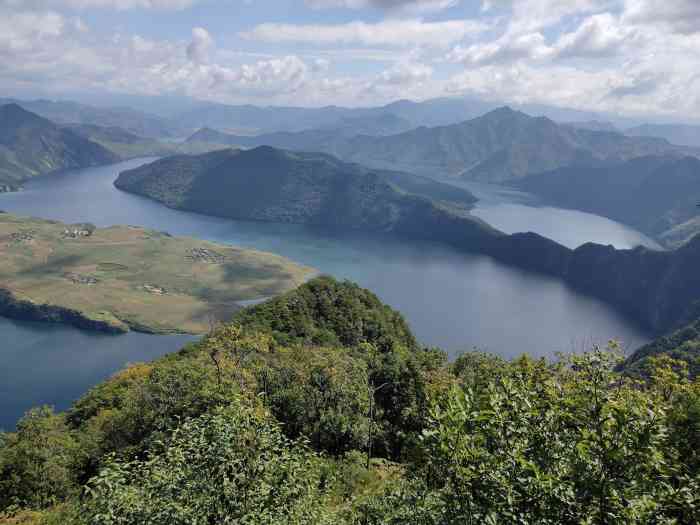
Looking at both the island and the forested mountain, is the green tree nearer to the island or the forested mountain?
the forested mountain

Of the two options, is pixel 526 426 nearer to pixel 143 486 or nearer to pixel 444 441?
pixel 444 441

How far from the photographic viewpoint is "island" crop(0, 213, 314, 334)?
135125 millimetres

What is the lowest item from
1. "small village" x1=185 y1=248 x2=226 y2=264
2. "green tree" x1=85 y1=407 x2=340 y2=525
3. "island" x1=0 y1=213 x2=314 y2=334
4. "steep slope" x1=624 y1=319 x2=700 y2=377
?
"island" x1=0 y1=213 x2=314 y2=334

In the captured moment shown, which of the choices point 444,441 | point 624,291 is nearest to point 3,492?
point 444,441

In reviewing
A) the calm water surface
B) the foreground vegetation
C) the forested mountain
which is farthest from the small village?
the foreground vegetation

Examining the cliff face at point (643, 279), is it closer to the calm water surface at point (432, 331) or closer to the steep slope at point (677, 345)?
the calm water surface at point (432, 331)

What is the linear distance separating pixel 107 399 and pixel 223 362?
51.2 ft

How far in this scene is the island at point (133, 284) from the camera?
135 meters

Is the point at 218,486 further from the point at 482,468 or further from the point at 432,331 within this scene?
the point at 432,331

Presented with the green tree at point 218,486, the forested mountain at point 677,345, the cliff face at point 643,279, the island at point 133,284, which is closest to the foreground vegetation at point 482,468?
the green tree at point 218,486

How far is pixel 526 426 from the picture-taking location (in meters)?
11.1

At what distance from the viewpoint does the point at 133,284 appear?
161875mm

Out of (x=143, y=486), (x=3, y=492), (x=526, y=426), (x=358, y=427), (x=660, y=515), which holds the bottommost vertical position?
(x=3, y=492)

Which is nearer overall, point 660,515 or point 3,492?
point 660,515
